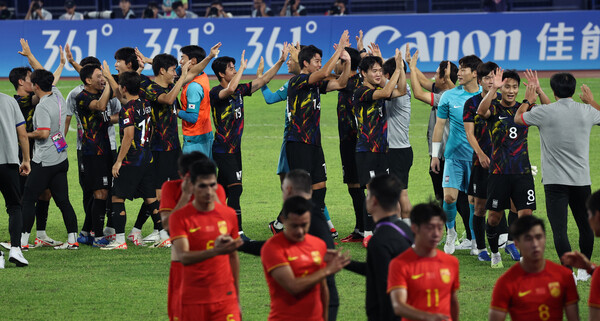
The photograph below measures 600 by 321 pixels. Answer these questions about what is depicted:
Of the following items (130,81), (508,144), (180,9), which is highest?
(180,9)

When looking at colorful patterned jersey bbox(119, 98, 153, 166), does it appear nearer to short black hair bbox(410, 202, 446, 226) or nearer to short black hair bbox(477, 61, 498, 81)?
short black hair bbox(477, 61, 498, 81)

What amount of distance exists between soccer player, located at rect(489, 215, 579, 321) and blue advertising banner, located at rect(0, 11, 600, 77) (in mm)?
20203

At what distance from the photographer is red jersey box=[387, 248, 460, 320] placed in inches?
209

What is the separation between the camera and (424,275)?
17.6ft

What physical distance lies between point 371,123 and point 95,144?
354 centimetres

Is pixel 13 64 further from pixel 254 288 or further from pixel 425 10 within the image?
pixel 254 288

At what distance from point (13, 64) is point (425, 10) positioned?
1353 centimetres

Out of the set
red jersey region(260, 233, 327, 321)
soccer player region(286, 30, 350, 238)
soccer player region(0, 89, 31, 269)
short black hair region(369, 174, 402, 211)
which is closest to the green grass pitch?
soccer player region(0, 89, 31, 269)

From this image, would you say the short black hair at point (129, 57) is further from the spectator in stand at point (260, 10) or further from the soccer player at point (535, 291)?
the spectator in stand at point (260, 10)

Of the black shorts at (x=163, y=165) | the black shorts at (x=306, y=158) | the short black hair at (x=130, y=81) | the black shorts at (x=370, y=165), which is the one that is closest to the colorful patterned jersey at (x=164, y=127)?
the black shorts at (x=163, y=165)

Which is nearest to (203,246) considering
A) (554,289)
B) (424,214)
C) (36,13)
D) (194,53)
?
(424,214)

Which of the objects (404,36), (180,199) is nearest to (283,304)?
(180,199)

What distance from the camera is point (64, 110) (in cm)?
1119

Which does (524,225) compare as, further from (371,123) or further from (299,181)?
(371,123)
